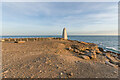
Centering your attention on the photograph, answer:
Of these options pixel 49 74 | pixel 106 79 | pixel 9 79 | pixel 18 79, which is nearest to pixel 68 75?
pixel 49 74

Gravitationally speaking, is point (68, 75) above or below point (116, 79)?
above

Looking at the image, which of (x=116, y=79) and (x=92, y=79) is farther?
(x=116, y=79)

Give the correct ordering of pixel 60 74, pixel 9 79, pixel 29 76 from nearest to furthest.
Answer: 1. pixel 9 79
2. pixel 29 76
3. pixel 60 74

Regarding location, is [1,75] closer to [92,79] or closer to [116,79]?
[92,79]

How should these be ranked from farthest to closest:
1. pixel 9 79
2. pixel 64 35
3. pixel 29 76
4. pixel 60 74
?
pixel 64 35, pixel 60 74, pixel 29 76, pixel 9 79

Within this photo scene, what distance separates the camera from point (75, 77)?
11.6 ft

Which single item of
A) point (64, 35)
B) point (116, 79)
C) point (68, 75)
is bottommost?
point (116, 79)

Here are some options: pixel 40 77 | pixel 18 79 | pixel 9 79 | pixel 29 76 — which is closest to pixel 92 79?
pixel 40 77

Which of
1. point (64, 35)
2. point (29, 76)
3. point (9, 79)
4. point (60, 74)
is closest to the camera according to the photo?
point (9, 79)

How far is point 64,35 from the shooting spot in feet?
95.0

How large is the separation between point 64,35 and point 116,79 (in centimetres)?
2567

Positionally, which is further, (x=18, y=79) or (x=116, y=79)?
(x=116, y=79)

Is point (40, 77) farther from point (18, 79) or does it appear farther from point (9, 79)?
point (9, 79)

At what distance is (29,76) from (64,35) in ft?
85.5
